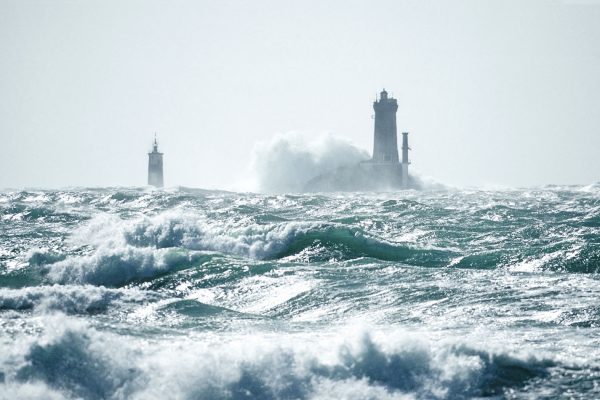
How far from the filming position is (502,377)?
7.14m

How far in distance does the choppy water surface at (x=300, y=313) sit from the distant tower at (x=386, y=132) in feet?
148

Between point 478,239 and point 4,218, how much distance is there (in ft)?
59.1

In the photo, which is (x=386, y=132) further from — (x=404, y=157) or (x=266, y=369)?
(x=266, y=369)

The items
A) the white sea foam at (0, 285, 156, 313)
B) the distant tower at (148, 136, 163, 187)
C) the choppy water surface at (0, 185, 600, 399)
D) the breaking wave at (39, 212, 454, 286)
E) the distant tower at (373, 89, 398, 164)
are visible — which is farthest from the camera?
the distant tower at (148, 136, 163, 187)

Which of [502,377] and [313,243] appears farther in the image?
[313,243]

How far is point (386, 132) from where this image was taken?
68250 mm

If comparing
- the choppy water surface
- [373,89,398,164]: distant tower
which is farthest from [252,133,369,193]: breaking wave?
the choppy water surface

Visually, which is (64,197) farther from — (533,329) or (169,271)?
(533,329)

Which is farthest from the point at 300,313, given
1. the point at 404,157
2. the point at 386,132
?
the point at 404,157

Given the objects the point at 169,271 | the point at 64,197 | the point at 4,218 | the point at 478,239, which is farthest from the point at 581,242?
the point at 64,197

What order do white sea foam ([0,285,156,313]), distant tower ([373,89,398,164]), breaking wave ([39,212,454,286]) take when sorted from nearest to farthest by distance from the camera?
white sea foam ([0,285,156,313]), breaking wave ([39,212,454,286]), distant tower ([373,89,398,164])

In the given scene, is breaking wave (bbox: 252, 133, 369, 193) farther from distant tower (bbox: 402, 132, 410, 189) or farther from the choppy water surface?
the choppy water surface

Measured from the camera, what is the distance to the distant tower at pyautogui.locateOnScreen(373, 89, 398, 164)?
6844 cm

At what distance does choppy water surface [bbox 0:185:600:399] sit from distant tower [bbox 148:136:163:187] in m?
47.5
